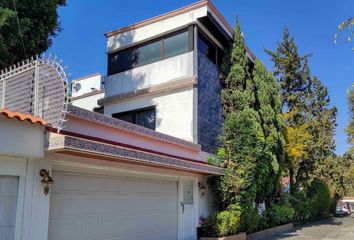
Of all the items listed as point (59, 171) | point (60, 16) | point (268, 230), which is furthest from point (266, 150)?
point (60, 16)

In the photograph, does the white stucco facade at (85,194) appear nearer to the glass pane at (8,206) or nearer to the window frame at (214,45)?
the glass pane at (8,206)

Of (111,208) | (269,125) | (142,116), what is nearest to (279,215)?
(269,125)

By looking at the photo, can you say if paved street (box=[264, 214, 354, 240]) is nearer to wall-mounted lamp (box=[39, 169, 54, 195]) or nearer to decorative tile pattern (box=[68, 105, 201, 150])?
decorative tile pattern (box=[68, 105, 201, 150])

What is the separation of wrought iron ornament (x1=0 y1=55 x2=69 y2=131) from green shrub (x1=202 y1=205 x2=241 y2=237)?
7.95 m

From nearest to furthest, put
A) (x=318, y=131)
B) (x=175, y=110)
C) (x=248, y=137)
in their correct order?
1. (x=248, y=137)
2. (x=175, y=110)
3. (x=318, y=131)

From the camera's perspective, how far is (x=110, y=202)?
376 inches

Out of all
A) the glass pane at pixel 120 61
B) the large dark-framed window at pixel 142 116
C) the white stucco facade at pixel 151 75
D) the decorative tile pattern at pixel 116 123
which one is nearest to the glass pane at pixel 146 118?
the large dark-framed window at pixel 142 116

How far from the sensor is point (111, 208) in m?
9.57

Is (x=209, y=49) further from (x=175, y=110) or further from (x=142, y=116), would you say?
(x=142, y=116)

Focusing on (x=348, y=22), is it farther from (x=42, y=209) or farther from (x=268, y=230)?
(x=268, y=230)

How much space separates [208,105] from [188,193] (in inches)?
155

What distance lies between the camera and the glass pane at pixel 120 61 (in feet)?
56.4

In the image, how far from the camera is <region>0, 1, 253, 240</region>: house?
712 centimetres

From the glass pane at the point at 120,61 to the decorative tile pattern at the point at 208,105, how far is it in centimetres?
373
